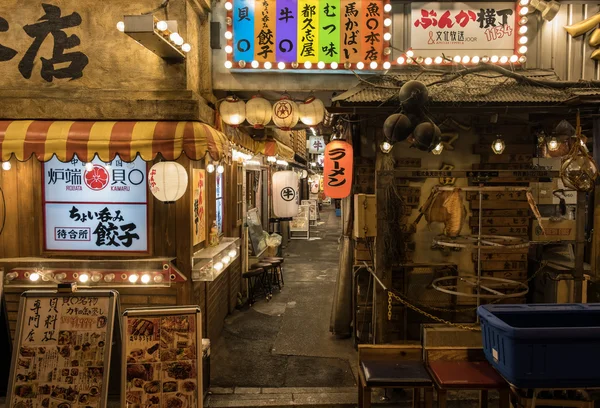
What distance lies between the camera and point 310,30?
9266mm

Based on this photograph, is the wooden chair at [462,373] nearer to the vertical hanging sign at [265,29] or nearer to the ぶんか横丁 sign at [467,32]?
the ぶんか横丁 sign at [467,32]

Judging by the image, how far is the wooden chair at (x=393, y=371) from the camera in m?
5.48

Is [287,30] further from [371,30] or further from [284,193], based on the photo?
[284,193]

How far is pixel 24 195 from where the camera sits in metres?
8.16

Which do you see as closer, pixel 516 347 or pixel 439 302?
pixel 516 347

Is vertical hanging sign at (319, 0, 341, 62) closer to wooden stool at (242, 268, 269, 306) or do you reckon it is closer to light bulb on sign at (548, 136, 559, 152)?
light bulb on sign at (548, 136, 559, 152)

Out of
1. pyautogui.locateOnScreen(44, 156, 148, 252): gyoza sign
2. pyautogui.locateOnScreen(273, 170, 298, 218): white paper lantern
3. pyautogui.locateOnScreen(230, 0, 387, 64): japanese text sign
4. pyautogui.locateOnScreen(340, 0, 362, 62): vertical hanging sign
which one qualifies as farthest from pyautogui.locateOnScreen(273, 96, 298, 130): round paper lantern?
pyautogui.locateOnScreen(273, 170, 298, 218): white paper lantern

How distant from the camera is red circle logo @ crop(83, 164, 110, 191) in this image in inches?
319

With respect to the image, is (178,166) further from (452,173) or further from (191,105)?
(452,173)

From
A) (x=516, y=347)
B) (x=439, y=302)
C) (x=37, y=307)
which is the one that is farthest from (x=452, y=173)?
(x=37, y=307)

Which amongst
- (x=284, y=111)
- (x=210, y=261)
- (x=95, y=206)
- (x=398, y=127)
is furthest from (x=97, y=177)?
(x=398, y=127)

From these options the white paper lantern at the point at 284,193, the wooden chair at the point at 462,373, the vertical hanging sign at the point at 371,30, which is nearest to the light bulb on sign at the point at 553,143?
the vertical hanging sign at the point at 371,30

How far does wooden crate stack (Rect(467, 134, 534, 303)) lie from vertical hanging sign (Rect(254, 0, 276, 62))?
5071 millimetres

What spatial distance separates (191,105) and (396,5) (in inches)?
205
